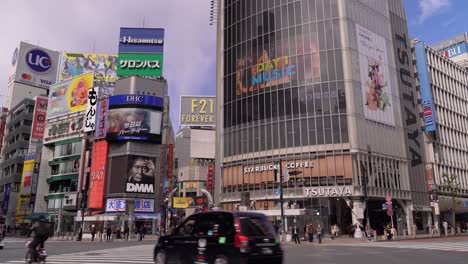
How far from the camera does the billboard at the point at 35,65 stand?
324 feet

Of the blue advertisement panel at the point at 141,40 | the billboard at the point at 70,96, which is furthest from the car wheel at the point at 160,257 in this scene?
the blue advertisement panel at the point at 141,40

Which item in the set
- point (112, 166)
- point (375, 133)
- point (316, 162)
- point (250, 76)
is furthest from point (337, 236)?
point (112, 166)

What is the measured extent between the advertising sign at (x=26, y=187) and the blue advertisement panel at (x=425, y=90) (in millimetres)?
73581

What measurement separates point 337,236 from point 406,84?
2923 cm

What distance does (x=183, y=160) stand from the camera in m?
145

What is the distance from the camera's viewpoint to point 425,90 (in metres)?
66.0

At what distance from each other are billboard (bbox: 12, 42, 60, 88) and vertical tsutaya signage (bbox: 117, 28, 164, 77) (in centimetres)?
3985

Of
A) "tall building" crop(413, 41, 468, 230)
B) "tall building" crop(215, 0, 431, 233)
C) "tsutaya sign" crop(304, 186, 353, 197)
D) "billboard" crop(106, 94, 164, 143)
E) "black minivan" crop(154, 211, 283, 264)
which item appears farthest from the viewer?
"billboard" crop(106, 94, 164, 143)

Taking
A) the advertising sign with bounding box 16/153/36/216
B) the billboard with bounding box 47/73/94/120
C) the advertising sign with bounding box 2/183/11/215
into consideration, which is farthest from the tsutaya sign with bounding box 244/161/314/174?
the advertising sign with bounding box 2/183/11/215

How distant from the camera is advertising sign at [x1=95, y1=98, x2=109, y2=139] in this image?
2601 inches

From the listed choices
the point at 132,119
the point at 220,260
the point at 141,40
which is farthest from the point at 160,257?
the point at 141,40

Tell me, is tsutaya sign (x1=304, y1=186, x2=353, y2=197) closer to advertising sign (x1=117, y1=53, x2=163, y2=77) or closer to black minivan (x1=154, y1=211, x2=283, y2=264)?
black minivan (x1=154, y1=211, x2=283, y2=264)

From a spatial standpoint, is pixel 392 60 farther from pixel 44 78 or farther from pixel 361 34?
pixel 44 78

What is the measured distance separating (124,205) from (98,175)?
8.03 metres
